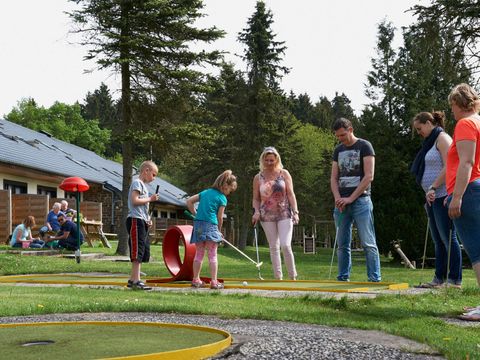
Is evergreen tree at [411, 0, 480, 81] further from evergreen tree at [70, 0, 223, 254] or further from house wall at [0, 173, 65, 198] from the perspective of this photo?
house wall at [0, 173, 65, 198]

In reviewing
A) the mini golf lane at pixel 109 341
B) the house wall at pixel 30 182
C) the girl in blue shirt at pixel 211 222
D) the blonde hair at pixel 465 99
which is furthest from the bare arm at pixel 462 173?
the house wall at pixel 30 182

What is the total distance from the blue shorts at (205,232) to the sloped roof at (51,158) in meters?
15.6

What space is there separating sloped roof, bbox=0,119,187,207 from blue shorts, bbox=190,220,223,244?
1558 centimetres

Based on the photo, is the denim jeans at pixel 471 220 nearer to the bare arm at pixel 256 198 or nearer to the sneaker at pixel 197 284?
the sneaker at pixel 197 284

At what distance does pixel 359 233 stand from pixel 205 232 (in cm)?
204

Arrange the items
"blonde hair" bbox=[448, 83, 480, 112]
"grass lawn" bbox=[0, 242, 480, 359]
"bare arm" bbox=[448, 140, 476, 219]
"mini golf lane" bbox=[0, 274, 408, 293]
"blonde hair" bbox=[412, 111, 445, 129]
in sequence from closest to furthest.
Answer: "grass lawn" bbox=[0, 242, 480, 359] < "bare arm" bbox=[448, 140, 476, 219] < "blonde hair" bbox=[448, 83, 480, 112] < "blonde hair" bbox=[412, 111, 445, 129] < "mini golf lane" bbox=[0, 274, 408, 293]

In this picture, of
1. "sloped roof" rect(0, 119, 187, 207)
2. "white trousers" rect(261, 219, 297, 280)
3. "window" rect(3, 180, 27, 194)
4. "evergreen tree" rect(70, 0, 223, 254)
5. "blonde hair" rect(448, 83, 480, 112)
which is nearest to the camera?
"blonde hair" rect(448, 83, 480, 112)

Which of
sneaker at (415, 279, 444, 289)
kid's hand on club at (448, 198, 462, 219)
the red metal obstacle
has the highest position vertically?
kid's hand on club at (448, 198, 462, 219)

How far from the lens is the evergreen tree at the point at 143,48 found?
70.9 ft

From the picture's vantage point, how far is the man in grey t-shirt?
360 inches

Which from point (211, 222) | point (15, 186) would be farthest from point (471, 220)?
point (15, 186)

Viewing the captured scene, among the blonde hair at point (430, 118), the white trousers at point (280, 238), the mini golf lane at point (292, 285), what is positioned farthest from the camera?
the white trousers at point (280, 238)

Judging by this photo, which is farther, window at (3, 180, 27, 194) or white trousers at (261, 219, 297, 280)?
window at (3, 180, 27, 194)

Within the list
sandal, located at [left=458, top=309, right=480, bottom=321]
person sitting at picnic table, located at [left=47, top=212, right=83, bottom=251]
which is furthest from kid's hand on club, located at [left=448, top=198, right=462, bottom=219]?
person sitting at picnic table, located at [left=47, top=212, right=83, bottom=251]
